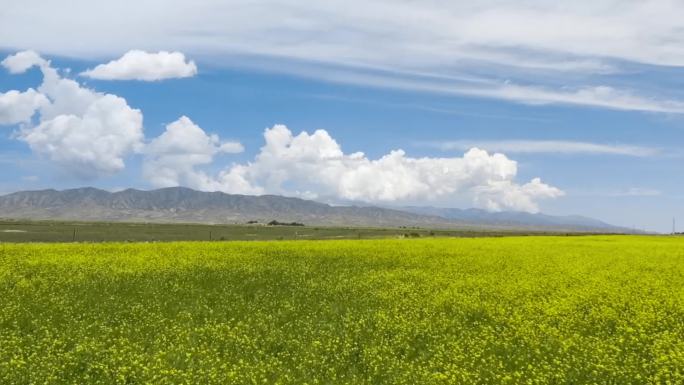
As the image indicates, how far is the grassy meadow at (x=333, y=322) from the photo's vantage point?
1501 cm

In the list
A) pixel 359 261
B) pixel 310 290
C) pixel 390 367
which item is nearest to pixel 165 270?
pixel 310 290

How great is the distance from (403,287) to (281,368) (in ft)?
41.5

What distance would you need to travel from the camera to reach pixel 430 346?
17.4 metres

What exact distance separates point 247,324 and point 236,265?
15.0 metres

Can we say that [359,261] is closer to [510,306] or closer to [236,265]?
[236,265]

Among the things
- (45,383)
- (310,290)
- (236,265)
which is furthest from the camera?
(236,265)

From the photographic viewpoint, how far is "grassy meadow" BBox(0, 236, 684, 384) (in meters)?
15.0

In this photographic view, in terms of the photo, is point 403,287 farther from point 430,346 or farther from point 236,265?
point 236,265

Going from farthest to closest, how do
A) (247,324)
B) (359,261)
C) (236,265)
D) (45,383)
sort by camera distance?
1. (359,261)
2. (236,265)
3. (247,324)
4. (45,383)

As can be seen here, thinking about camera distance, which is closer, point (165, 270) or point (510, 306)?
point (510, 306)

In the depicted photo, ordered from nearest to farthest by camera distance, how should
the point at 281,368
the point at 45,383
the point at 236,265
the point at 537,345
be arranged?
1. the point at 45,383
2. the point at 281,368
3. the point at 537,345
4. the point at 236,265

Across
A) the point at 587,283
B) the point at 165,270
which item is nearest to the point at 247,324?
the point at 165,270

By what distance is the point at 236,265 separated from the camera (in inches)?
1342

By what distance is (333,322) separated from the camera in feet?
66.2
